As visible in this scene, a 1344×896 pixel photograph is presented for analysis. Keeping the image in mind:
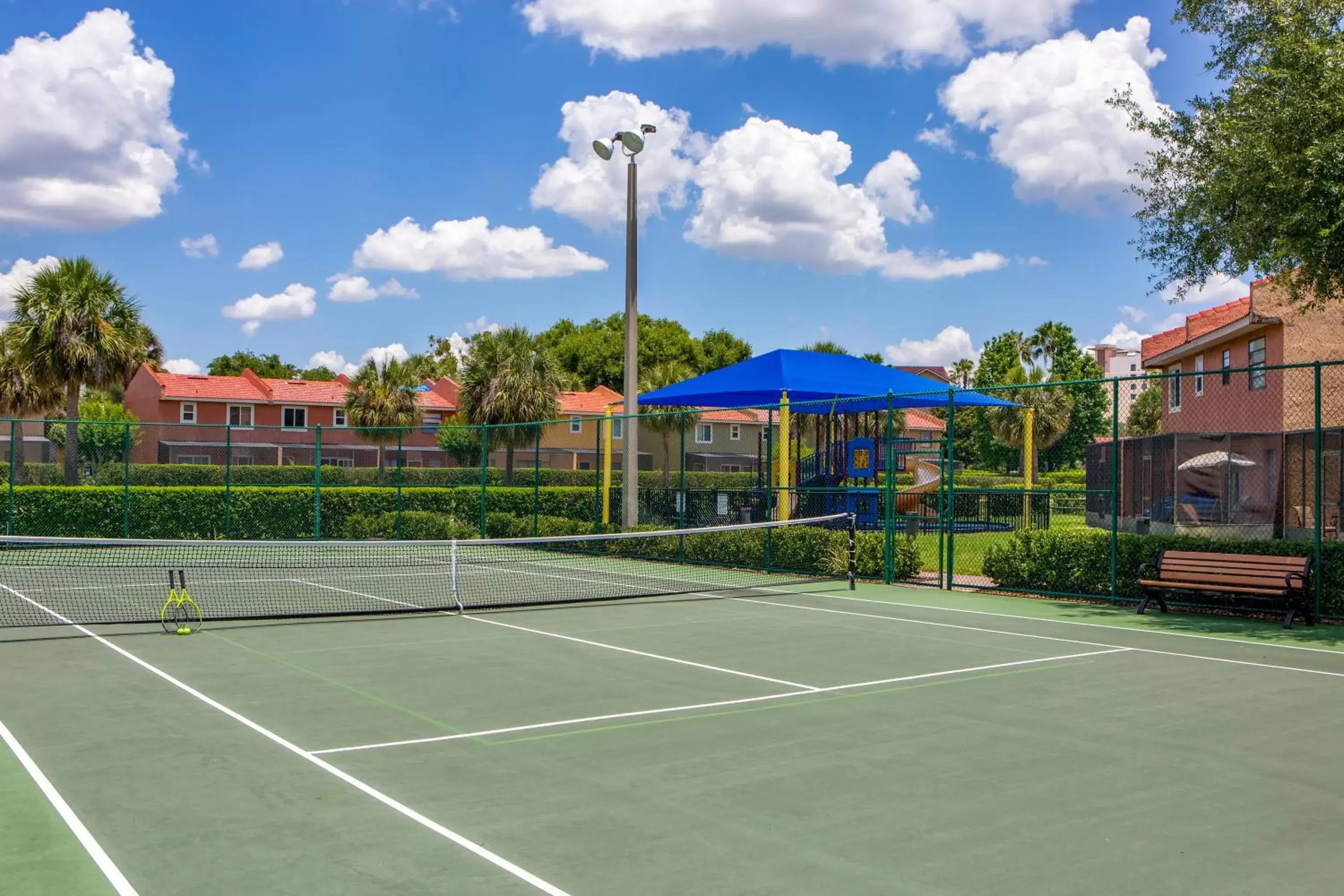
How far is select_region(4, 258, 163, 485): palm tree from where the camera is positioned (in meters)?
30.1

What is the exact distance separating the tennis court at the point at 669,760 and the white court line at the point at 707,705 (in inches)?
1.7

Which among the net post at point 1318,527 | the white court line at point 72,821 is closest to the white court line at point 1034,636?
the net post at point 1318,527

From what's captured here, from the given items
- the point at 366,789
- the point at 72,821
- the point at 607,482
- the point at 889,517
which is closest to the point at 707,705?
the point at 366,789

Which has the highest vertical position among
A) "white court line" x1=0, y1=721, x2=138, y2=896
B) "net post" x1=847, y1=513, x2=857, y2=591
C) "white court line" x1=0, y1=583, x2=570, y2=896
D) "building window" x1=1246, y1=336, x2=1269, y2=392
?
"building window" x1=1246, y1=336, x2=1269, y2=392

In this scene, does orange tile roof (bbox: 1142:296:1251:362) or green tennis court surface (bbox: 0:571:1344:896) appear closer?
green tennis court surface (bbox: 0:571:1344:896)

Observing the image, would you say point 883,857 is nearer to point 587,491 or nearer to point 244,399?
point 587,491

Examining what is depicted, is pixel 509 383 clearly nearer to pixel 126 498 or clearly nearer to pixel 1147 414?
pixel 126 498

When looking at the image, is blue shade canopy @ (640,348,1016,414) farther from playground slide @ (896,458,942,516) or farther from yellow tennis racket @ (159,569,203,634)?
yellow tennis racket @ (159,569,203,634)

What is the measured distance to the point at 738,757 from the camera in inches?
281

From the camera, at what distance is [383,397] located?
4772 centimetres

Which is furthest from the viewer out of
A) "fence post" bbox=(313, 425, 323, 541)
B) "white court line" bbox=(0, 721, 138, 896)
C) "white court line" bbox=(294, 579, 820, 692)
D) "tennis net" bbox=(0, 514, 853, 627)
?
"fence post" bbox=(313, 425, 323, 541)

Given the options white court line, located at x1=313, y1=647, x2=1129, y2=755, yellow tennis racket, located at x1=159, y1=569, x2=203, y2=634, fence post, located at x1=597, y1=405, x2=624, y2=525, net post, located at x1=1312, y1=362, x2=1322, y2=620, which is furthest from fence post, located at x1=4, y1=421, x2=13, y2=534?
net post, located at x1=1312, y1=362, x2=1322, y2=620

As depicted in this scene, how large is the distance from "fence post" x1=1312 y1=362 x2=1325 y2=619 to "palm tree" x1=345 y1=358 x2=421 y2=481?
127 ft

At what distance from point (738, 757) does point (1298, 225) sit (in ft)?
34.2
